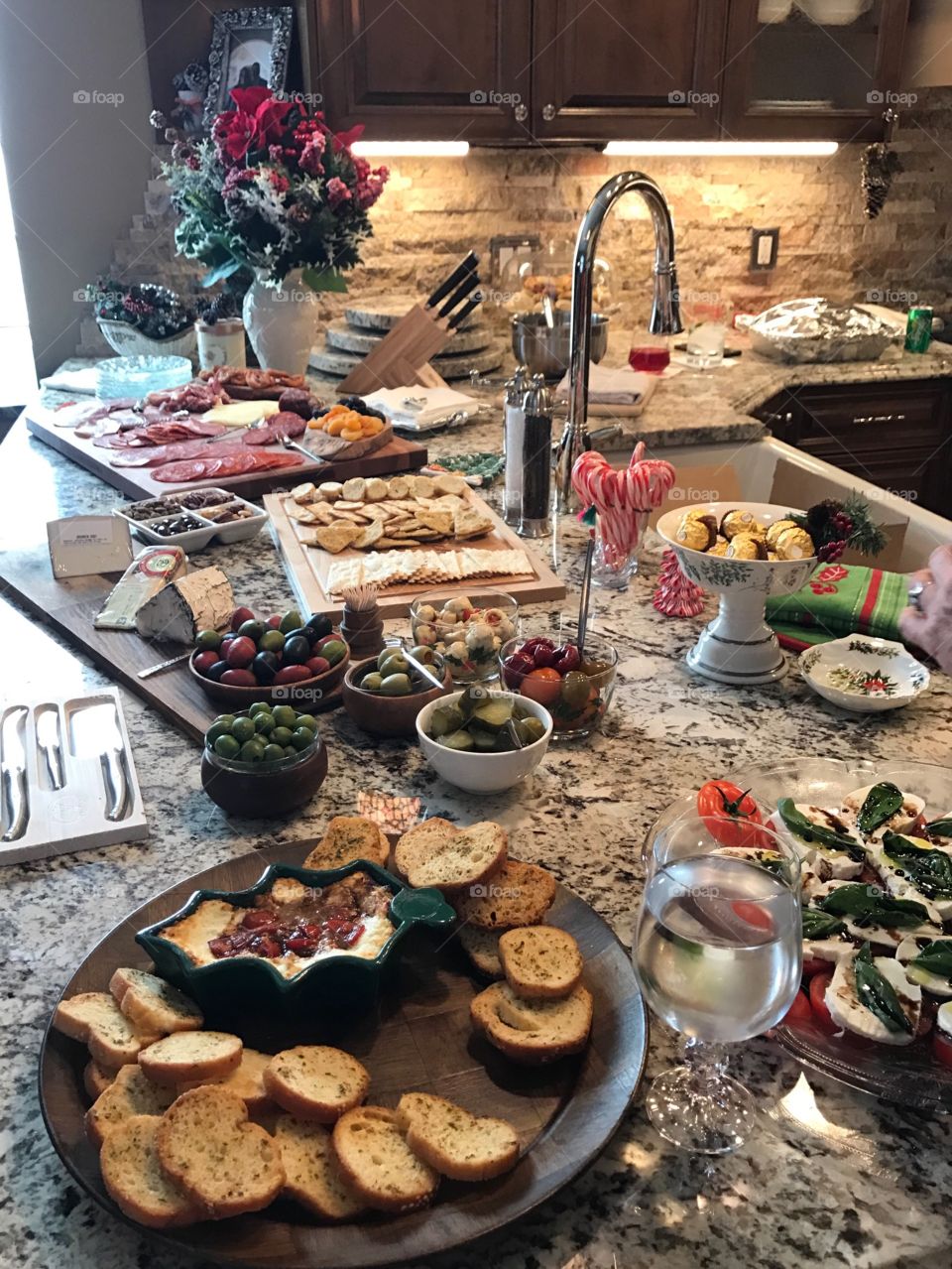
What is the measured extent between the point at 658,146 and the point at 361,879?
3.25 meters

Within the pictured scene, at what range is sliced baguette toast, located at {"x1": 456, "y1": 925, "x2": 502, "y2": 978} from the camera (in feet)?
3.27

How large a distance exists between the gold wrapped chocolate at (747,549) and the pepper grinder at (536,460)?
61 centimetres

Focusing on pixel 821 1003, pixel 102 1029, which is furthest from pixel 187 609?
pixel 821 1003

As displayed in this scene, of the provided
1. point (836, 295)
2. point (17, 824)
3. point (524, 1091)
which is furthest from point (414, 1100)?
point (836, 295)

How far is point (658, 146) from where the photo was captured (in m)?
3.63

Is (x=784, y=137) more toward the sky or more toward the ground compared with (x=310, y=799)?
more toward the sky

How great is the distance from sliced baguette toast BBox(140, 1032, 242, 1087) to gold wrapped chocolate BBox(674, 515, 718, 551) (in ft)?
3.14

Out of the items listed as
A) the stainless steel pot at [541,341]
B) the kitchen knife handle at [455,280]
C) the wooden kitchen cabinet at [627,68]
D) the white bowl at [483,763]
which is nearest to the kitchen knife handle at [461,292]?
the kitchen knife handle at [455,280]

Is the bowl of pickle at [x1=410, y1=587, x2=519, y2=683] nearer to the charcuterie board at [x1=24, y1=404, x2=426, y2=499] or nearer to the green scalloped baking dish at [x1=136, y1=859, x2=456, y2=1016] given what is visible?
the green scalloped baking dish at [x1=136, y1=859, x2=456, y2=1016]

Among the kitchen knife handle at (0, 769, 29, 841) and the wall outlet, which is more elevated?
the wall outlet

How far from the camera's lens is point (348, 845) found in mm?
1126

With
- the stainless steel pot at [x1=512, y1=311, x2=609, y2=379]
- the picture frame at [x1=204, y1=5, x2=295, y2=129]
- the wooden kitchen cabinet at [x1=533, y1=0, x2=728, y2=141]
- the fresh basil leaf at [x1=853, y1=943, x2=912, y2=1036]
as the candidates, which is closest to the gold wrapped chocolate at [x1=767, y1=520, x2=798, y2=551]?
the fresh basil leaf at [x1=853, y1=943, x2=912, y2=1036]

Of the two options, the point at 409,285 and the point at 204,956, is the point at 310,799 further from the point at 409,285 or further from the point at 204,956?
A: the point at 409,285

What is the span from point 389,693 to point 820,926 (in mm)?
642
